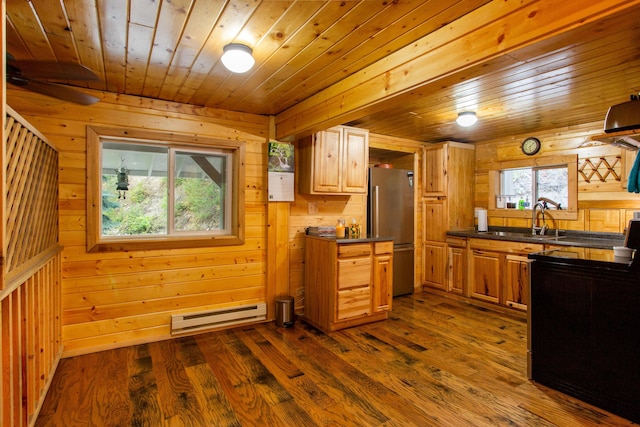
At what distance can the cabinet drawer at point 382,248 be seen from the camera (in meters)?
3.65

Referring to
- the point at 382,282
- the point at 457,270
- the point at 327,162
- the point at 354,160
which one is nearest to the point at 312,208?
the point at 327,162

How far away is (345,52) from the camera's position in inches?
86.6

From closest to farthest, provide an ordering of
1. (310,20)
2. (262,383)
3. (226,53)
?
1. (310,20)
2. (226,53)
3. (262,383)

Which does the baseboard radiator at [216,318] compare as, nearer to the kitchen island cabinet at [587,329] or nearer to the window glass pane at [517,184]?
the kitchen island cabinet at [587,329]

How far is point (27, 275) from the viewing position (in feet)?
5.91

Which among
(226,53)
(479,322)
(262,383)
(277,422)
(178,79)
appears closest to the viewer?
(277,422)

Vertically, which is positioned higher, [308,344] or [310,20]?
[310,20]

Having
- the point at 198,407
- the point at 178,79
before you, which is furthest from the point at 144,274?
the point at 178,79

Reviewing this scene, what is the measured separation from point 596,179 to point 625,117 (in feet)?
7.39

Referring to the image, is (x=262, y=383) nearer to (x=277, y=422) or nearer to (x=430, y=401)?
(x=277, y=422)

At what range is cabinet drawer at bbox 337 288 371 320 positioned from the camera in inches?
134

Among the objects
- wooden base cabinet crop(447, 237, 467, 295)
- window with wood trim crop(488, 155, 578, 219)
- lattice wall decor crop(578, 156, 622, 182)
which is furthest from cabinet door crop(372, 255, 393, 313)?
lattice wall decor crop(578, 156, 622, 182)

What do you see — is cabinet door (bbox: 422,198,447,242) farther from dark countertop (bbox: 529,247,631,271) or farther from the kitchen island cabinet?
the kitchen island cabinet

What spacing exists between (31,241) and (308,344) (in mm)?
2192
